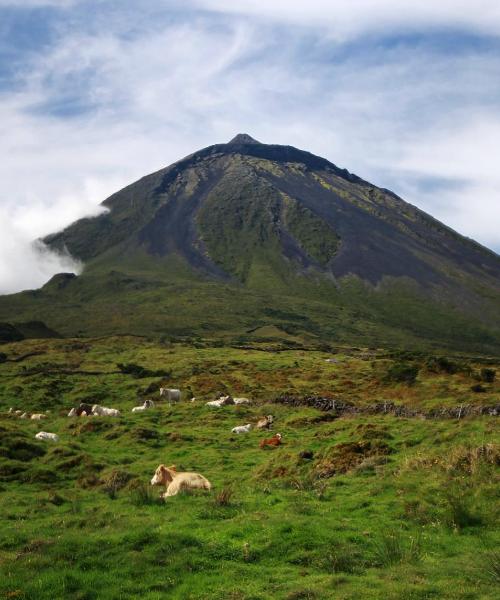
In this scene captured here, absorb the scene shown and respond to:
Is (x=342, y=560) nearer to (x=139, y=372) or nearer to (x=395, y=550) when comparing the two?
(x=395, y=550)

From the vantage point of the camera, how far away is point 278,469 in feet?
73.0

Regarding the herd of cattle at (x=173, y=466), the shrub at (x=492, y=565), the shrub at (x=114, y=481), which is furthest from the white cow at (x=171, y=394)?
the shrub at (x=492, y=565)

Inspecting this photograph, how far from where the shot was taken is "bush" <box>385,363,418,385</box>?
55044mm

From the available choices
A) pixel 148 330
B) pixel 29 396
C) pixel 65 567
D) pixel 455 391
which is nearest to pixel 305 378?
pixel 455 391

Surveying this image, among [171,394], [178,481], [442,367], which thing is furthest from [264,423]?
[442,367]

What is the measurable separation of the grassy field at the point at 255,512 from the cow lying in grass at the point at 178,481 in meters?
0.82

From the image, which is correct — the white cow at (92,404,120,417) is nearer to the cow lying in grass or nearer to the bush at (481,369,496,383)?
the cow lying in grass

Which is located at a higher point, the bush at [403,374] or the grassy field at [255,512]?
the bush at [403,374]

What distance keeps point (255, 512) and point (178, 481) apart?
484 centimetres

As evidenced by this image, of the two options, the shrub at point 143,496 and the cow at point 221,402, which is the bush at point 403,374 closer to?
the cow at point 221,402

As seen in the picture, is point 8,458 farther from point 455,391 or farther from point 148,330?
point 148,330

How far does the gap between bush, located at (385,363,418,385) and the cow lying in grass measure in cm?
3683

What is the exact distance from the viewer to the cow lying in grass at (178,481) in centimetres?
1977

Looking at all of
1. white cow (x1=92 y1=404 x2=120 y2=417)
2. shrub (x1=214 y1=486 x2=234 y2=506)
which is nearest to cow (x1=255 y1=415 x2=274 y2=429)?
white cow (x1=92 y1=404 x2=120 y2=417)
